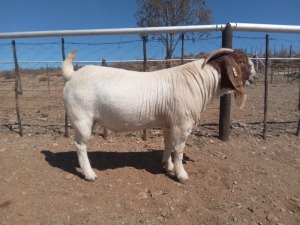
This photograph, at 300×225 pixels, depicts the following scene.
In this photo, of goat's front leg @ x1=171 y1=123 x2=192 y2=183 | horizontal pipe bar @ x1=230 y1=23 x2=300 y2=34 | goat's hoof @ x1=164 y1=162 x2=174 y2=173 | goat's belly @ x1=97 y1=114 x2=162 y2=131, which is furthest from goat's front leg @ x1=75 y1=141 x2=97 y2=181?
horizontal pipe bar @ x1=230 y1=23 x2=300 y2=34

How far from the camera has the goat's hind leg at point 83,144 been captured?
4.11 meters

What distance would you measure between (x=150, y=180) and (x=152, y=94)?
1.27m

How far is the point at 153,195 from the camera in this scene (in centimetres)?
395

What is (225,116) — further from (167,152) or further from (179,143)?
(179,143)

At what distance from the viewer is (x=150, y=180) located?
4398 mm

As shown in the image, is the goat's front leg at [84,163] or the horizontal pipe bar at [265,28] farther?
the horizontal pipe bar at [265,28]

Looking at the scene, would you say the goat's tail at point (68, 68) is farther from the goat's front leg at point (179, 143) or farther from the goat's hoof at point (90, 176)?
the goat's front leg at point (179, 143)

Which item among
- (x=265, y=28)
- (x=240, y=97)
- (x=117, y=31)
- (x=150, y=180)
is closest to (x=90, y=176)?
(x=150, y=180)

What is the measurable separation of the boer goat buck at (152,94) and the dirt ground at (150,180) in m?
0.43

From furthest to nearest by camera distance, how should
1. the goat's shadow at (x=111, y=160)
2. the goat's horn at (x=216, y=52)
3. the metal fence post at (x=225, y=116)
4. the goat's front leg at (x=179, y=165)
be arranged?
the metal fence post at (x=225, y=116), the goat's shadow at (x=111, y=160), the goat's front leg at (x=179, y=165), the goat's horn at (x=216, y=52)

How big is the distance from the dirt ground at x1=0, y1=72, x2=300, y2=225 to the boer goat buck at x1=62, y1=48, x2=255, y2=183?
0.43 m

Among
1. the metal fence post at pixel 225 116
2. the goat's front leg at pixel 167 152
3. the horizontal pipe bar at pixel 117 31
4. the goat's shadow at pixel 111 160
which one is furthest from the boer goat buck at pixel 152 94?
the metal fence post at pixel 225 116

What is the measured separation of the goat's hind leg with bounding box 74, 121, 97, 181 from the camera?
A: 13.5 feet

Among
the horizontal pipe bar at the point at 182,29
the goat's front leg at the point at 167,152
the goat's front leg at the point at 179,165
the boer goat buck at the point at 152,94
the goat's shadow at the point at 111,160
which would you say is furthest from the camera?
the horizontal pipe bar at the point at 182,29
